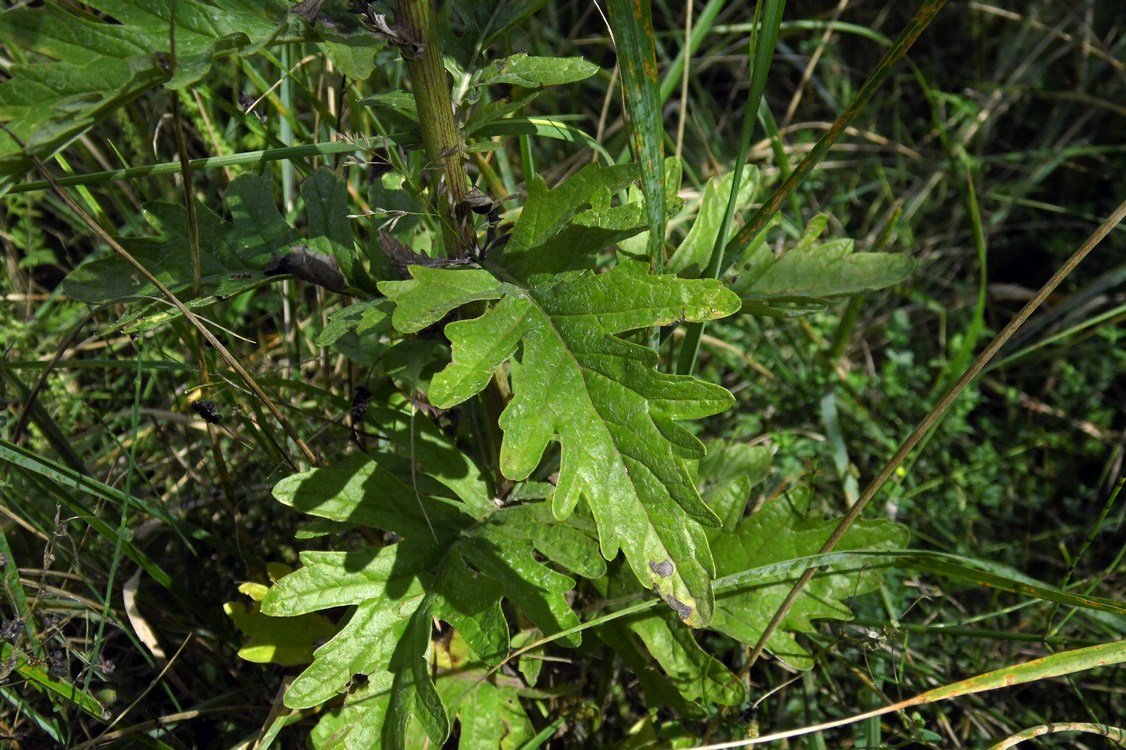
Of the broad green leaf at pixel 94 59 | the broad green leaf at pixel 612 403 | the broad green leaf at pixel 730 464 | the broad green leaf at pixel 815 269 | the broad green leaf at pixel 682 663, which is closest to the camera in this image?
the broad green leaf at pixel 94 59

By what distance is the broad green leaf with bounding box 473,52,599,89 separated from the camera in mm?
1444

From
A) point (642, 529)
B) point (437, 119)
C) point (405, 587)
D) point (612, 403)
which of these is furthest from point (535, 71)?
point (405, 587)

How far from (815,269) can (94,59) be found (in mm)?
1427

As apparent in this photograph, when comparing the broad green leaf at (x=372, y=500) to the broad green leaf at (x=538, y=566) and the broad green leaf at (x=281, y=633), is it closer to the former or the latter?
the broad green leaf at (x=538, y=566)

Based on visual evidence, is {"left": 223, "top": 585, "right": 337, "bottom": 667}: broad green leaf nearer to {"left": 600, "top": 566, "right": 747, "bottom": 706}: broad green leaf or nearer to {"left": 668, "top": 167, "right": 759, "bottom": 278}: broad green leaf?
{"left": 600, "top": 566, "right": 747, "bottom": 706}: broad green leaf

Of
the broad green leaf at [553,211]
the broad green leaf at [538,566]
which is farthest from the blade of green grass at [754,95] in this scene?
the broad green leaf at [538,566]

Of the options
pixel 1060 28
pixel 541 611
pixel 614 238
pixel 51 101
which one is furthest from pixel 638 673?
pixel 1060 28

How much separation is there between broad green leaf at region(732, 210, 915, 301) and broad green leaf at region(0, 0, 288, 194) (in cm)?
112

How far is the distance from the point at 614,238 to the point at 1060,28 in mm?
2720

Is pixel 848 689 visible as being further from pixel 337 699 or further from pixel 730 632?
pixel 337 699

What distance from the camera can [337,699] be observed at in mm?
1871

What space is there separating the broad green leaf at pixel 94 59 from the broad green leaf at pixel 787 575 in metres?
1.36

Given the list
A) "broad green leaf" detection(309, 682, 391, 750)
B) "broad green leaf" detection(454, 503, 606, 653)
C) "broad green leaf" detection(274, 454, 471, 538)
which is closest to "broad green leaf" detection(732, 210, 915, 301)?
Result: "broad green leaf" detection(454, 503, 606, 653)

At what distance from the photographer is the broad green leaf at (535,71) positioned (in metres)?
1.44
